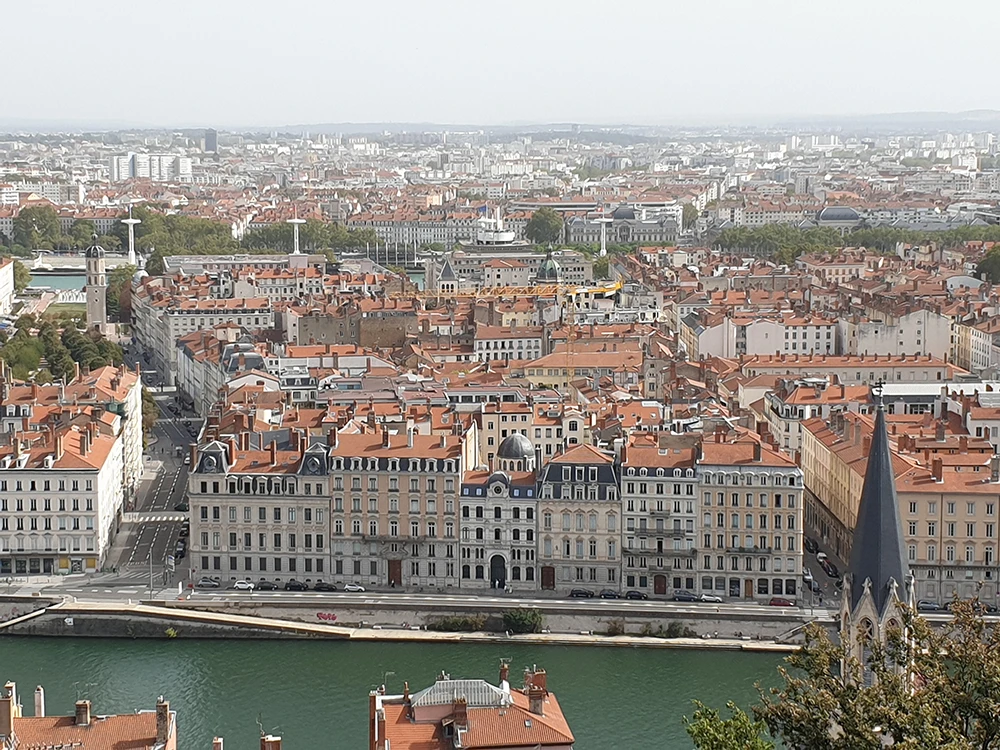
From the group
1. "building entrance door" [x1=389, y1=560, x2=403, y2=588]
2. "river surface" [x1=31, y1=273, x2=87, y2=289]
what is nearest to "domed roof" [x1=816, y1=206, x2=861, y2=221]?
"river surface" [x1=31, y1=273, x2=87, y2=289]

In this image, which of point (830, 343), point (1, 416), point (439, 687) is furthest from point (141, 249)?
point (439, 687)

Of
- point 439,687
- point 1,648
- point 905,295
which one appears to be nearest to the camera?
point 439,687

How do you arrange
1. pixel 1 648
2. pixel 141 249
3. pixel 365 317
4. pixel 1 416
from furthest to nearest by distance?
pixel 141 249 < pixel 365 317 < pixel 1 416 < pixel 1 648

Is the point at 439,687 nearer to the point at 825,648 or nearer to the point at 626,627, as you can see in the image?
the point at 825,648

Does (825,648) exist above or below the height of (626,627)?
above

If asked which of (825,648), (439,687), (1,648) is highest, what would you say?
(825,648)

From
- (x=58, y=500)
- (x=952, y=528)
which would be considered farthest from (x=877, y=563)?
(x=58, y=500)

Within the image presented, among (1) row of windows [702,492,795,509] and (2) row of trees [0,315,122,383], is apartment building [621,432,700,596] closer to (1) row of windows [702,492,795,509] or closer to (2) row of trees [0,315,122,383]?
(1) row of windows [702,492,795,509]

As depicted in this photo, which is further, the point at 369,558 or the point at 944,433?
the point at 944,433
